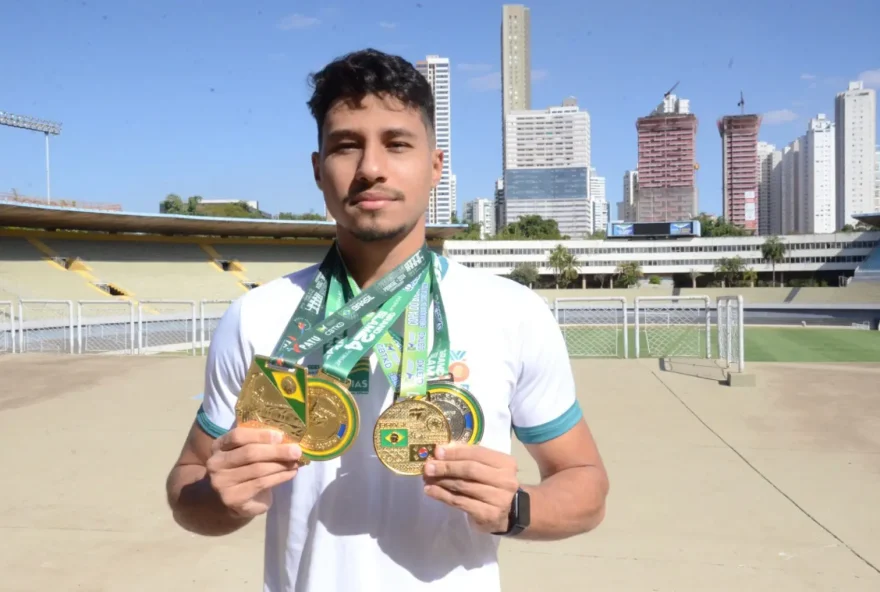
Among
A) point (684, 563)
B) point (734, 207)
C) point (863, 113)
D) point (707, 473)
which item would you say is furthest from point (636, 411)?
point (734, 207)

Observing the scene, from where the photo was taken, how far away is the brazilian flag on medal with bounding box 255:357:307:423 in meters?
1.11

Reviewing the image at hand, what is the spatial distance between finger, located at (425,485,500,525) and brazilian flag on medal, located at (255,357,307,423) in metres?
0.25

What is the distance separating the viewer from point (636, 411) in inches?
305

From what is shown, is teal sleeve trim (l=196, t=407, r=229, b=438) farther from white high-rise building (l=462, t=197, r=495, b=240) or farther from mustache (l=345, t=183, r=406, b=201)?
white high-rise building (l=462, t=197, r=495, b=240)

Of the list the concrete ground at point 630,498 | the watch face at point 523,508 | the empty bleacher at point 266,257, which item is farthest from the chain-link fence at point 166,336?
the empty bleacher at point 266,257

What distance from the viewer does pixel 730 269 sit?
7106cm

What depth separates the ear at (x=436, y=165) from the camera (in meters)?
1.37

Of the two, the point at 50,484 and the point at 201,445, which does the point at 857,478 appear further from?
the point at 50,484

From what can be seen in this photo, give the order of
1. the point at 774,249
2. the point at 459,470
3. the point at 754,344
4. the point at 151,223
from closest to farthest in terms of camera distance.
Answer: the point at 459,470, the point at 754,344, the point at 151,223, the point at 774,249

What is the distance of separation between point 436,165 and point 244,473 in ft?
2.39

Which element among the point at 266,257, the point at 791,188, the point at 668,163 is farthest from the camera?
the point at 668,163

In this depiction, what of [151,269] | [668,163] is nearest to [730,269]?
[151,269]

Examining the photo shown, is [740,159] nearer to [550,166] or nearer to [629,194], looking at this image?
[550,166]

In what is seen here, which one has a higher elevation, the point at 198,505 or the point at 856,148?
the point at 856,148
